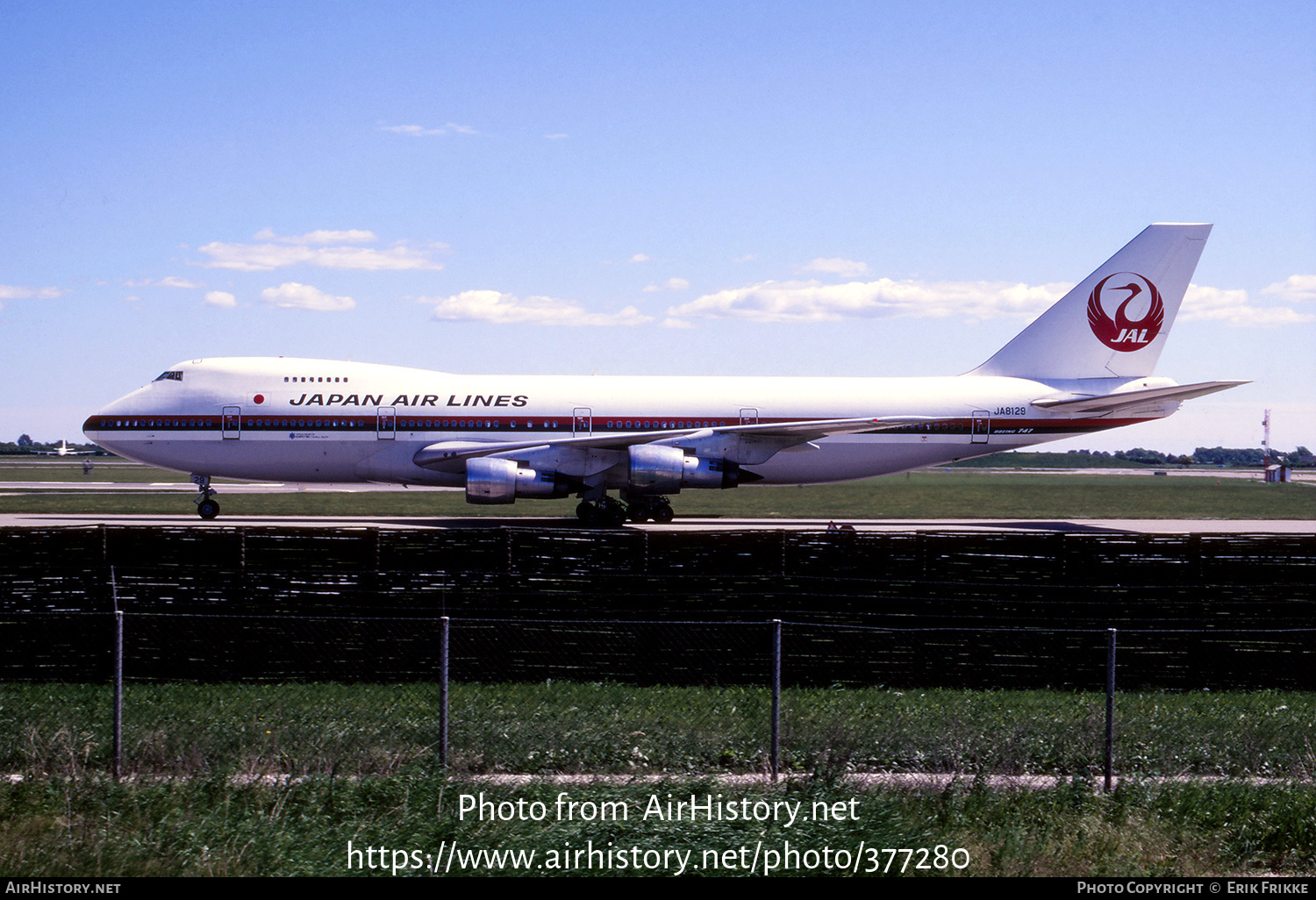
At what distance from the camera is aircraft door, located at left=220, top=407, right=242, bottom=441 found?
29.0m

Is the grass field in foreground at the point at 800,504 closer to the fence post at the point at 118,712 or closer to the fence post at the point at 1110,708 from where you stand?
the fence post at the point at 118,712

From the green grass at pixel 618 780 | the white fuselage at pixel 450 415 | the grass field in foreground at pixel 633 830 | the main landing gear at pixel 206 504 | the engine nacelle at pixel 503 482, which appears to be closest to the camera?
the grass field in foreground at pixel 633 830

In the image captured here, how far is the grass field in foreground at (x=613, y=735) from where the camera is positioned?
8.41m

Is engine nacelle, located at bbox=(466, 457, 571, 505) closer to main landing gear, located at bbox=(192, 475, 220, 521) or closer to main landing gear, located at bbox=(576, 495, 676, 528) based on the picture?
main landing gear, located at bbox=(576, 495, 676, 528)

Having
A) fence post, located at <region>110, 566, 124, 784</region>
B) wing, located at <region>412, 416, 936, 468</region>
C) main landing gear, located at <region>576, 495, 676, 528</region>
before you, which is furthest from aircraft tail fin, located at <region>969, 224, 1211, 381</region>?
fence post, located at <region>110, 566, 124, 784</region>

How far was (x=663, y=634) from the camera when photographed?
12.1 metres

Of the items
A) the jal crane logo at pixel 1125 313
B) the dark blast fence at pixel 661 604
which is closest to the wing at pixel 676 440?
the jal crane logo at pixel 1125 313

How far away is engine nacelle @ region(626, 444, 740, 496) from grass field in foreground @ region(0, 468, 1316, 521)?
5.14 meters

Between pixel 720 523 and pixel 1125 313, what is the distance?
1472 centimetres

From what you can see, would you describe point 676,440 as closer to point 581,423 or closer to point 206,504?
point 581,423

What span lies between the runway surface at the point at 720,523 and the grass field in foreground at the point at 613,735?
52.3ft

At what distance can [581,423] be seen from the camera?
29.3 metres

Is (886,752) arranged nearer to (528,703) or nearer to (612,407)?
(528,703)

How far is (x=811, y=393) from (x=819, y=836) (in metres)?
24.3
